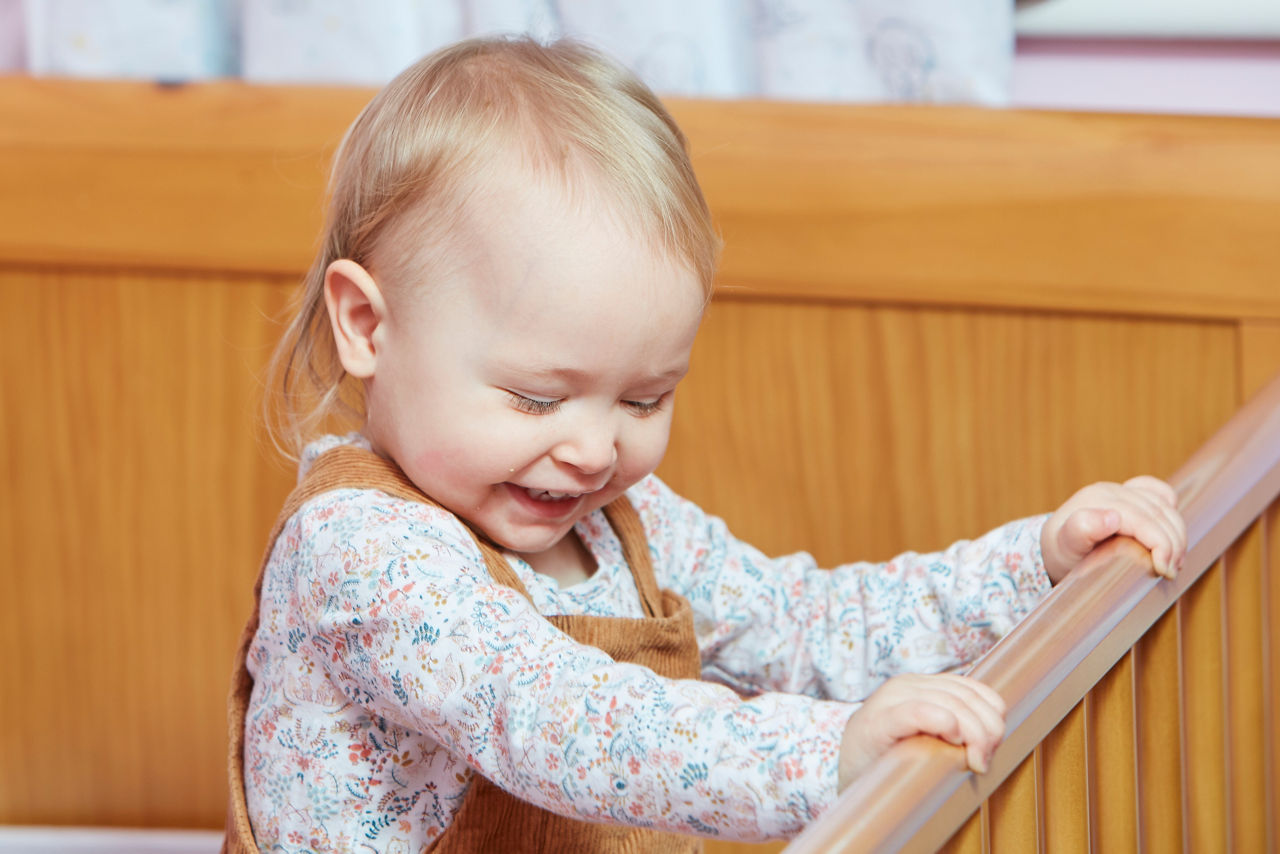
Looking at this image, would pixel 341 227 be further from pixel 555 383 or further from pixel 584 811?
pixel 584 811

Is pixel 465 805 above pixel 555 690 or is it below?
below

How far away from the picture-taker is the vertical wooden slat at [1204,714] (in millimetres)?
724

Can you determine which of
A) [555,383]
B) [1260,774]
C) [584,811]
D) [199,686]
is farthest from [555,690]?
[199,686]

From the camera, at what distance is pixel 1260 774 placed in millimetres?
821

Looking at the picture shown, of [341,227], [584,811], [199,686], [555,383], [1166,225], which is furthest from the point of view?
[199,686]

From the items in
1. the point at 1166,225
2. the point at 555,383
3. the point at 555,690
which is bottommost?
the point at 555,690

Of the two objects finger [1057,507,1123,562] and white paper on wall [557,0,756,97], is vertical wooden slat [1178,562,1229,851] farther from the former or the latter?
white paper on wall [557,0,756,97]

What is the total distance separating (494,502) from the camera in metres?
0.74

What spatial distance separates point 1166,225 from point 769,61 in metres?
0.37

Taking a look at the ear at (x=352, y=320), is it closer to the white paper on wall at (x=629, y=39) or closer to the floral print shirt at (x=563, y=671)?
the floral print shirt at (x=563, y=671)

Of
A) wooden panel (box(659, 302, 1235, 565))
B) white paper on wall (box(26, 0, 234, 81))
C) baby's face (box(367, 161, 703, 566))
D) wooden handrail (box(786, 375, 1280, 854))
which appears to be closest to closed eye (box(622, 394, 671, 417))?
baby's face (box(367, 161, 703, 566))

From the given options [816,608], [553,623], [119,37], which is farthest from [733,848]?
[119,37]

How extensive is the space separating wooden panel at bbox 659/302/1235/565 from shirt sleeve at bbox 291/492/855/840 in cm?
52

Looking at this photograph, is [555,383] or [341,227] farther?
[341,227]
